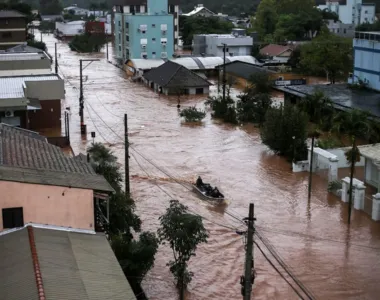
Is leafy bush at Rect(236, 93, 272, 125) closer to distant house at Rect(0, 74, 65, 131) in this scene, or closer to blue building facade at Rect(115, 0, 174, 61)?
distant house at Rect(0, 74, 65, 131)

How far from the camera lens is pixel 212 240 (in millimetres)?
18875

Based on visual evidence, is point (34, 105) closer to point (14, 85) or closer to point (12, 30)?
point (14, 85)

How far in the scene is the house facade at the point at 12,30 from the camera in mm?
62312

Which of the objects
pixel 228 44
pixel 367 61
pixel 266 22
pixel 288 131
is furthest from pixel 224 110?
pixel 266 22

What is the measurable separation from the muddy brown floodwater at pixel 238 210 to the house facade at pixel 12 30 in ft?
87.8

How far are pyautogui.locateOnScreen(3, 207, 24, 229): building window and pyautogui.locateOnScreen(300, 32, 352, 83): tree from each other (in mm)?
39727

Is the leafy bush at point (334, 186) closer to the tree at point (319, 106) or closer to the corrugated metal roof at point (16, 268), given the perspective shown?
the tree at point (319, 106)

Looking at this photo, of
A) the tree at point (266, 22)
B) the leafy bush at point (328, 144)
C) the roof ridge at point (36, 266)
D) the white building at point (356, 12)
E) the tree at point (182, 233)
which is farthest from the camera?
the white building at point (356, 12)

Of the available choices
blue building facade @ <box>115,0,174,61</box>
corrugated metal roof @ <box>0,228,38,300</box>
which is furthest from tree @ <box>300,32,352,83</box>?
corrugated metal roof @ <box>0,228,38,300</box>

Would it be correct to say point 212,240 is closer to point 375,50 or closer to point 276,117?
point 276,117

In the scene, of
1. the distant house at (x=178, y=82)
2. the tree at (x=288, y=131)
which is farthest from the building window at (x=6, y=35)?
the tree at (x=288, y=131)

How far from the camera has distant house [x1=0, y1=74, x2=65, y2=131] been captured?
3219cm

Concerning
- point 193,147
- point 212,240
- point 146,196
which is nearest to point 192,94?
point 193,147

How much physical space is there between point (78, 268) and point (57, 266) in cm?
38
